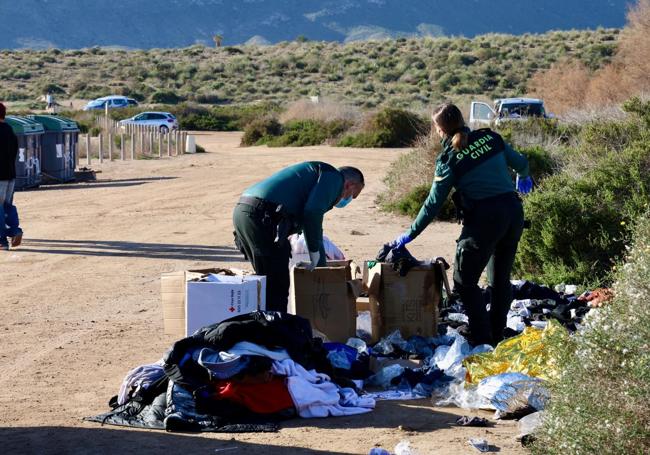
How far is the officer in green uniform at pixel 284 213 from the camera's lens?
8.10 m

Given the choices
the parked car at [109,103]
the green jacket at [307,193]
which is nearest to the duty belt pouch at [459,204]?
the green jacket at [307,193]

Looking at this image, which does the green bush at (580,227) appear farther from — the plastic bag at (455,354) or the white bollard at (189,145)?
the white bollard at (189,145)

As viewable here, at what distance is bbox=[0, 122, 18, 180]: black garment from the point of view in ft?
46.9

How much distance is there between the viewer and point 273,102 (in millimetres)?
65188

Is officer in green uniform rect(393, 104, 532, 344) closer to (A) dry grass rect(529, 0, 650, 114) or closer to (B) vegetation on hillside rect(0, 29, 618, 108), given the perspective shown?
(A) dry grass rect(529, 0, 650, 114)

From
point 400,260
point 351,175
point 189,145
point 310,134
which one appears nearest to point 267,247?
point 351,175

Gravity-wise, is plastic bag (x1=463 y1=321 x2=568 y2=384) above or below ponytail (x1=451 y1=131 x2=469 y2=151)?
below

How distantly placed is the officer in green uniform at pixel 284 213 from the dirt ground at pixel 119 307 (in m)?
1.21

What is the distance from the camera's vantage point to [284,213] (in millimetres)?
8109

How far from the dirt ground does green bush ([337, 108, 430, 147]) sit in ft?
36.5

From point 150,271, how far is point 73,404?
5.71 m

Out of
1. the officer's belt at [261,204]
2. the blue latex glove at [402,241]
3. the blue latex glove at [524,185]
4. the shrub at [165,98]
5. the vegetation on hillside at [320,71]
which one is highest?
the vegetation on hillside at [320,71]

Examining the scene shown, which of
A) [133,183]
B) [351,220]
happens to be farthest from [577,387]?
[133,183]

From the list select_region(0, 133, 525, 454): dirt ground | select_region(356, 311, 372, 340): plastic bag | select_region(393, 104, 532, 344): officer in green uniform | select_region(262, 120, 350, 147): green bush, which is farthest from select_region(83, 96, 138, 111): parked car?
select_region(393, 104, 532, 344): officer in green uniform
